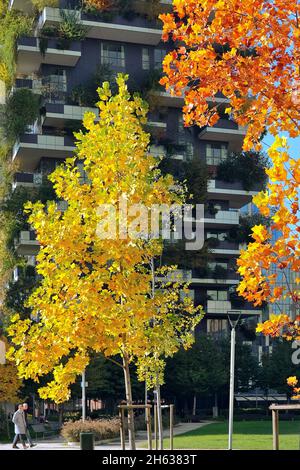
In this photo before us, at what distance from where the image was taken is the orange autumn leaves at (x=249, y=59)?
1174cm

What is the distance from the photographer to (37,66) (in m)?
79.9

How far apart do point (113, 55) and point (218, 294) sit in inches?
916

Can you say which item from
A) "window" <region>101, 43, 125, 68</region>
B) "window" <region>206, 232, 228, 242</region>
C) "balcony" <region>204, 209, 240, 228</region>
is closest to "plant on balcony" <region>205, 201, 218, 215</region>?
"balcony" <region>204, 209, 240, 228</region>

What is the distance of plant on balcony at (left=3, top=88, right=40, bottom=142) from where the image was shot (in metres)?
74.1

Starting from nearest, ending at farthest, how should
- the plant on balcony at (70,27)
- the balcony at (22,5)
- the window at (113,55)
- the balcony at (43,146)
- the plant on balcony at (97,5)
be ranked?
the balcony at (43,146), the plant on balcony at (70,27), the plant on balcony at (97,5), the balcony at (22,5), the window at (113,55)

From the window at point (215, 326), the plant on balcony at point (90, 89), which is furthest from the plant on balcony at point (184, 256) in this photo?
the plant on balcony at point (90, 89)

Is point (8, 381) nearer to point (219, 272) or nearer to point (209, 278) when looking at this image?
point (209, 278)

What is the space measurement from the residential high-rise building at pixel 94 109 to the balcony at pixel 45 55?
0.28ft

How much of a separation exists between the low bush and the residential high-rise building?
26.4m

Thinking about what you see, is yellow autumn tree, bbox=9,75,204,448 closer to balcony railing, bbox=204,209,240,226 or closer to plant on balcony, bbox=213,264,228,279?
plant on balcony, bbox=213,264,228,279

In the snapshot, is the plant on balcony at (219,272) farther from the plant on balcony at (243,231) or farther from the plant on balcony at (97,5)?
the plant on balcony at (97,5)

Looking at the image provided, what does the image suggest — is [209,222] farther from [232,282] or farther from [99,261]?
[99,261]
